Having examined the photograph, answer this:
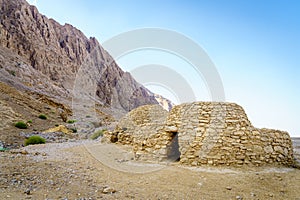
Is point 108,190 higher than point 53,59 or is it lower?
lower

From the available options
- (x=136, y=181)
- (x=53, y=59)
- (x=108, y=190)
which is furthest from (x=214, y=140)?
(x=53, y=59)

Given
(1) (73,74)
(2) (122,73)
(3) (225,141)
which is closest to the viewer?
(3) (225,141)

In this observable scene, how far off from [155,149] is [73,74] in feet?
245

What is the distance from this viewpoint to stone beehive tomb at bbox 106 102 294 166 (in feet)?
25.0

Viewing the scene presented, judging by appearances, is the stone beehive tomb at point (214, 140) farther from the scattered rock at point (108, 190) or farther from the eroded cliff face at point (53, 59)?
the eroded cliff face at point (53, 59)

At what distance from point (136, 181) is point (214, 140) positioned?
350cm

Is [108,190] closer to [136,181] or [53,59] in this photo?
[136,181]

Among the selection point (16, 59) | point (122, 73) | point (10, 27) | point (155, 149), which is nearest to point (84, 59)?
point (122, 73)

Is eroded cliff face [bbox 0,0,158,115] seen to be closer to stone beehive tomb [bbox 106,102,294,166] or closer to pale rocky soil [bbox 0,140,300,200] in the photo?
stone beehive tomb [bbox 106,102,294,166]

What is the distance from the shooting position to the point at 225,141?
7.71 meters

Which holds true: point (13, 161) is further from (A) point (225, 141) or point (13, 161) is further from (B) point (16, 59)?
(B) point (16, 59)

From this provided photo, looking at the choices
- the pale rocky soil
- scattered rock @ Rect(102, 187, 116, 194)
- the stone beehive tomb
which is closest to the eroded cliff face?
the stone beehive tomb

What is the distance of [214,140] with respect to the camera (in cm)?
777

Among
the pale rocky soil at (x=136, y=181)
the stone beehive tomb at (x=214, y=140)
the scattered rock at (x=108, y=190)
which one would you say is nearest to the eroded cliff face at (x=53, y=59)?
the stone beehive tomb at (x=214, y=140)
